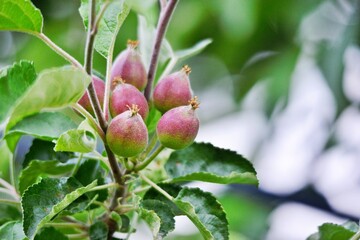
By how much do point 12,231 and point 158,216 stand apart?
5.7 inches

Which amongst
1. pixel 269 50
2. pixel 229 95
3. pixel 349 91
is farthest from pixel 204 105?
pixel 349 91

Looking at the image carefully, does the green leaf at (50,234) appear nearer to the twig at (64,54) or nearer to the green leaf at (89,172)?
the green leaf at (89,172)

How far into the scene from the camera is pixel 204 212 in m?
0.68

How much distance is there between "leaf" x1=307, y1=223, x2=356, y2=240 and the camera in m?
0.77

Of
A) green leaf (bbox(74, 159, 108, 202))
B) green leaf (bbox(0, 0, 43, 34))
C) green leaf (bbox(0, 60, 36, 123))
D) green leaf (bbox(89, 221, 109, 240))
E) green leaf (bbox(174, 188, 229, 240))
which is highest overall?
green leaf (bbox(0, 0, 43, 34))

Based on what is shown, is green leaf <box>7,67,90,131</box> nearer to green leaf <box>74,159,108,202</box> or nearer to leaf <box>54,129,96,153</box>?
leaf <box>54,129,96,153</box>

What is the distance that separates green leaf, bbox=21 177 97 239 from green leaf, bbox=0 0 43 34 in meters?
0.15

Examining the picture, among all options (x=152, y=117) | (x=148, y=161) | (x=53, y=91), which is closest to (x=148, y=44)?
(x=152, y=117)

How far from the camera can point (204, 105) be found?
7.60 feet

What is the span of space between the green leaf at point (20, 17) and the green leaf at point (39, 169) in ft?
0.53

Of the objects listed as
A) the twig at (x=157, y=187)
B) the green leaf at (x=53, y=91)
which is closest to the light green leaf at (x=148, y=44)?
the twig at (x=157, y=187)

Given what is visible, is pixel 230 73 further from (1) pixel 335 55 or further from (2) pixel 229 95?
(1) pixel 335 55

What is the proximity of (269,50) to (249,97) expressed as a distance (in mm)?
166

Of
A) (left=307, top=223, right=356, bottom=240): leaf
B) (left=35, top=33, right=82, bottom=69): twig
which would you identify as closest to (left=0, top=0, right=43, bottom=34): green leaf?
(left=35, top=33, right=82, bottom=69): twig
